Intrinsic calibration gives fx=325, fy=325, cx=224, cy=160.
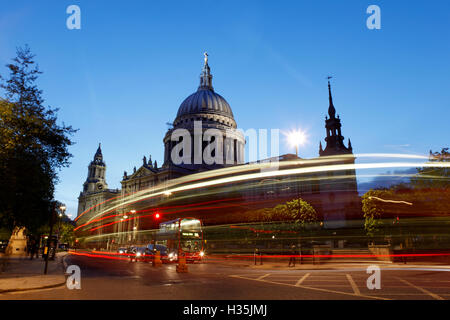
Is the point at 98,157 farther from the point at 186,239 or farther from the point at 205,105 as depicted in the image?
the point at 186,239

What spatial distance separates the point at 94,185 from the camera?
550 feet

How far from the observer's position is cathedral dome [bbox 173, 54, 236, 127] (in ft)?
386

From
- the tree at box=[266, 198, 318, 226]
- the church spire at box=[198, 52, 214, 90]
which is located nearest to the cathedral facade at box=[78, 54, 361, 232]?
Answer: the church spire at box=[198, 52, 214, 90]

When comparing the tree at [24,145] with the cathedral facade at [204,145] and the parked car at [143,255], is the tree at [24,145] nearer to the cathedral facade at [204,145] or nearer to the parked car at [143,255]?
the parked car at [143,255]

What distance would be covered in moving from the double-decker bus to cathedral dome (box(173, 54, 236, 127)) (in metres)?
84.9

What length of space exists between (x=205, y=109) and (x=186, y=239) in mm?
89702

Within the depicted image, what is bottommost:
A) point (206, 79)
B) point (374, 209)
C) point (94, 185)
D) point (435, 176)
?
point (374, 209)

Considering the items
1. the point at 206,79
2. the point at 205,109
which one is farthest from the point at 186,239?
the point at 206,79

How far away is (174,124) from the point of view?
126062 mm

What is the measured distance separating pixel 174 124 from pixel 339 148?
2746 inches

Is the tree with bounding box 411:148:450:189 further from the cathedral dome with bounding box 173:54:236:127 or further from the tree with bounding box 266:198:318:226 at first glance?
the cathedral dome with bounding box 173:54:236:127

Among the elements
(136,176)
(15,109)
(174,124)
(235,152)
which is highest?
(174,124)

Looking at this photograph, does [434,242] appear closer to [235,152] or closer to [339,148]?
[339,148]
